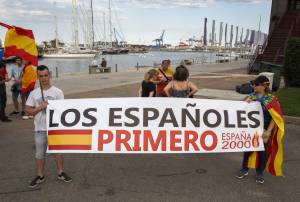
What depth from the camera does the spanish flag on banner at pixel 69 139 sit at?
14.7ft

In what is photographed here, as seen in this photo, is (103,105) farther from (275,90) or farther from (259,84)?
(275,90)

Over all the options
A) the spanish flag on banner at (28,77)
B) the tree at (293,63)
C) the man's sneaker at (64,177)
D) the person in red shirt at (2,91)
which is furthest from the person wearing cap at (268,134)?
the tree at (293,63)

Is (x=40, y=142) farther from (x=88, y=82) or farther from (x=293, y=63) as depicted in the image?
(x=88, y=82)

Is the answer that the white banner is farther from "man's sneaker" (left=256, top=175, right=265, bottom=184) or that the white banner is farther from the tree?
the tree

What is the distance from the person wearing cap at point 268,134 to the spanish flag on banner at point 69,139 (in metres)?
2.52

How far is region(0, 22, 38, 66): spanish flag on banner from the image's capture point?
16.9ft

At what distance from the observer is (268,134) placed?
181 inches

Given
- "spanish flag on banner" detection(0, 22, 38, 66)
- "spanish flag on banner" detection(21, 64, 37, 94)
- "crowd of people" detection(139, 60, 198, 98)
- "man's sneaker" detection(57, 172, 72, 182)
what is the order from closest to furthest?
"man's sneaker" detection(57, 172, 72, 182)
"spanish flag on banner" detection(0, 22, 38, 66)
"crowd of people" detection(139, 60, 198, 98)
"spanish flag on banner" detection(21, 64, 37, 94)

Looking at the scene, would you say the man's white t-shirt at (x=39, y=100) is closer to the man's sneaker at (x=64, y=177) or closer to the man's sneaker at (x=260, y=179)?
the man's sneaker at (x=64, y=177)

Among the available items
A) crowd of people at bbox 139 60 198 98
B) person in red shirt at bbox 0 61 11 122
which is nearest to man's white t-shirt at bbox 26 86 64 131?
crowd of people at bbox 139 60 198 98

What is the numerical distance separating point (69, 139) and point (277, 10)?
2589 centimetres

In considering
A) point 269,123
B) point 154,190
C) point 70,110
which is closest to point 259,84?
point 269,123

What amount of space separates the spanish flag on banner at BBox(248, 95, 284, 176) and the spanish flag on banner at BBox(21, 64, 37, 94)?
619 cm

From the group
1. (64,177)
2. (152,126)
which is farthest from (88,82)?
(152,126)
